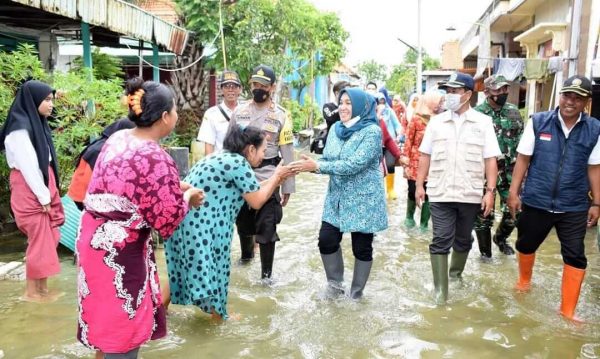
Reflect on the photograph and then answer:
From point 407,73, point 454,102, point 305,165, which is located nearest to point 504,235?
point 454,102

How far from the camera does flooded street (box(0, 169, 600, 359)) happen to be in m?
3.67

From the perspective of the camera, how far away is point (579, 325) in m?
4.09

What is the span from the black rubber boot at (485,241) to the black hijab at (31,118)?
13.7 feet

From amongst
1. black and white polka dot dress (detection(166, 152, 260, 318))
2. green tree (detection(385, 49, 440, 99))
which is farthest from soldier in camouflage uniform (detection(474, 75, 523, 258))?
green tree (detection(385, 49, 440, 99))

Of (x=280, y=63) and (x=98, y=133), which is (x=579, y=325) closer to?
(x=98, y=133)

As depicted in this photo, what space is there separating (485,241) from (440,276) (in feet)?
4.84

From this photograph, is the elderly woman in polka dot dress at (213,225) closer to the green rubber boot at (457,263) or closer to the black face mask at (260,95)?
the black face mask at (260,95)

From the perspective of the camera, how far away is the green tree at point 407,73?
160ft

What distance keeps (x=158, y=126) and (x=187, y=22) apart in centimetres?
1358

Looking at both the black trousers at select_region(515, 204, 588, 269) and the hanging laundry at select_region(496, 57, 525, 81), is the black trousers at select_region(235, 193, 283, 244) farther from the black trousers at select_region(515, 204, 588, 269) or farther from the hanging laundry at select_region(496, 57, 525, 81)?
the hanging laundry at select_region(496, 57, 525, 81)

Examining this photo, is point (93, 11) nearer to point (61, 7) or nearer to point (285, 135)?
point (61, 7)

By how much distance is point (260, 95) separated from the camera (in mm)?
5031

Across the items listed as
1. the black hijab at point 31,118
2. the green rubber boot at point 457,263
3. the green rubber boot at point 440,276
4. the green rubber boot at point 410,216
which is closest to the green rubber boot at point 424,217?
the green rubber boot at point 410,216

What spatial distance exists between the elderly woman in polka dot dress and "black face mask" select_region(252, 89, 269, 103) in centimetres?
119
